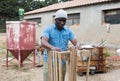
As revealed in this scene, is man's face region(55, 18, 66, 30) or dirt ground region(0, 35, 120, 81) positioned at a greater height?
man's face region(55, 18, 66, 30)

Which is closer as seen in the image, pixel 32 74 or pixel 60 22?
pixel 60 22

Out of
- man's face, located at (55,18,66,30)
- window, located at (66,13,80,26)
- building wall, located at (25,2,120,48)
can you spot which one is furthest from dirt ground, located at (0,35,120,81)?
window, located at (66,13,80,26)

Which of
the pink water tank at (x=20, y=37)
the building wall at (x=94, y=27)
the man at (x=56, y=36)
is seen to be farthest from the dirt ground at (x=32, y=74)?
the building wall at (x=94, y=27)

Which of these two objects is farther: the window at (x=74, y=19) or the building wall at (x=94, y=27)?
A: the window at (x=74, y=19)

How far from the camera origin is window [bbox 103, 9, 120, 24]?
664 inches

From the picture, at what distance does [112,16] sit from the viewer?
56.2ft

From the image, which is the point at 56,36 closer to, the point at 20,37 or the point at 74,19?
the point at 20,37

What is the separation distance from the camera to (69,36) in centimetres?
477

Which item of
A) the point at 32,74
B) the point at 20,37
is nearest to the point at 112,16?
the point at 20,37

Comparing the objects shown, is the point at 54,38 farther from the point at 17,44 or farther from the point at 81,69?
the point at 17,44

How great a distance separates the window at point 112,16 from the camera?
664 inches

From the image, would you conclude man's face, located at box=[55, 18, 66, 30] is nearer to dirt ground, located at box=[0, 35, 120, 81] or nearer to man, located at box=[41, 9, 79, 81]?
man, located at box=[41, 9, 79, 81]

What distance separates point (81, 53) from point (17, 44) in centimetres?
682

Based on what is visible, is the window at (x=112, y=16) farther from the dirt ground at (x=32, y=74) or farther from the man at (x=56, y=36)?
the man at (x=56, y=36)
